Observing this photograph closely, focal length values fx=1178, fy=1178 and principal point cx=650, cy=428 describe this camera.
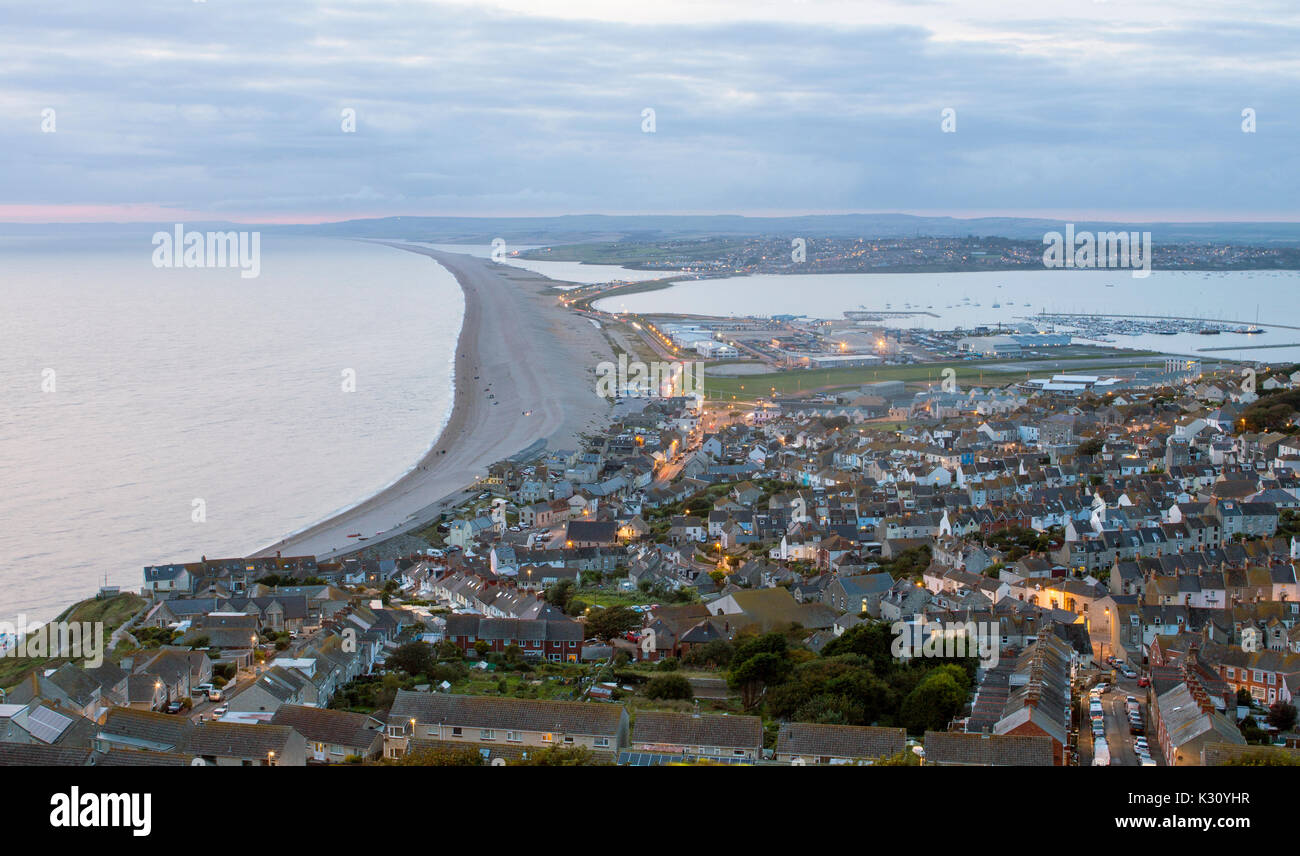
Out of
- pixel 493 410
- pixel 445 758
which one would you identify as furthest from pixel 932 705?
pixel 493 410

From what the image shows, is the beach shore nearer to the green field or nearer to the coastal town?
the coastal town

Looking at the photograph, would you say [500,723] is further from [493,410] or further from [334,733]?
[493,410]

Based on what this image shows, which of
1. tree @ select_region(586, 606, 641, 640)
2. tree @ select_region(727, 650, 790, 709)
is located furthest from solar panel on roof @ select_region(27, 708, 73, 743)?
tree @ select_region(586, 606, 641, 640)

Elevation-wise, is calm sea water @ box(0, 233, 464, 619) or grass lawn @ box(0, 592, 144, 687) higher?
calm sea water @ box(0, 233, 464, 619)

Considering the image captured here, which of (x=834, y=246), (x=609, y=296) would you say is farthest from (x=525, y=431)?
(x=834, y=246)

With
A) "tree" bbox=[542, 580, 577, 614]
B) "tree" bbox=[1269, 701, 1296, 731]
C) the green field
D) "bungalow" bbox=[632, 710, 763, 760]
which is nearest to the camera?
"bungalow" bbox=[632, 710, 763, 760]
